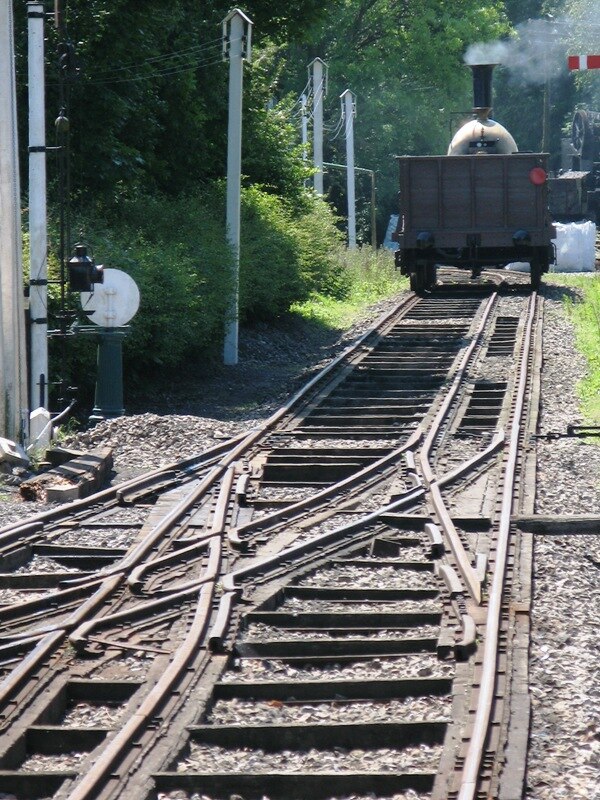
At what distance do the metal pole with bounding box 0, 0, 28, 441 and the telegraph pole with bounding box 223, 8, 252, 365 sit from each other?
6.18 metres

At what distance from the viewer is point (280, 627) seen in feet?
22.5

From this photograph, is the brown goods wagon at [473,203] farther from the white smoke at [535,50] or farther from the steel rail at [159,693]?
the white smoke at [535,50]

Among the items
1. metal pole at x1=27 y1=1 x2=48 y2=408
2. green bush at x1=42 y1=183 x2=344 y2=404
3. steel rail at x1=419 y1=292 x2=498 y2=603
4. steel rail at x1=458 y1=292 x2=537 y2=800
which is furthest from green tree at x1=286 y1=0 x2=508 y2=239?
steel rail at x1=458 y1=292 x2=537 y2=800

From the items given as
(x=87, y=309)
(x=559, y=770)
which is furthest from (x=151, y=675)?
(x=87, y=309)

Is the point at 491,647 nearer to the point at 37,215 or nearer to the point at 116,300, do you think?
the point at 37,215


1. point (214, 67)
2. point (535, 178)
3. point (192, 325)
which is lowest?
point (192, 325)

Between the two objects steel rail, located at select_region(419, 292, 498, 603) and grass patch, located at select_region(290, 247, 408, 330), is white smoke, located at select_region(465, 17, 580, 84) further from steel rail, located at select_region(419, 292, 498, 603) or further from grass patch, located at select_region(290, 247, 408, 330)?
steel rail, located at select_region(419, 292, 498, 603)

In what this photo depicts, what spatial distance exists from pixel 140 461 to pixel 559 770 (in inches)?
287

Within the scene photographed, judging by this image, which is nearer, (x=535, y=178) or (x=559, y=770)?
(x=559, y=770)

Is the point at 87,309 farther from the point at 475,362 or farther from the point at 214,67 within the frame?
the point at 214,67

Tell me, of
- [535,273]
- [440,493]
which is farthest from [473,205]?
[440,493]

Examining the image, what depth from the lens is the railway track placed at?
5074 millimetres

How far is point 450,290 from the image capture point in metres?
28.1

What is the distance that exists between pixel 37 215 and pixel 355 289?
17247mm
